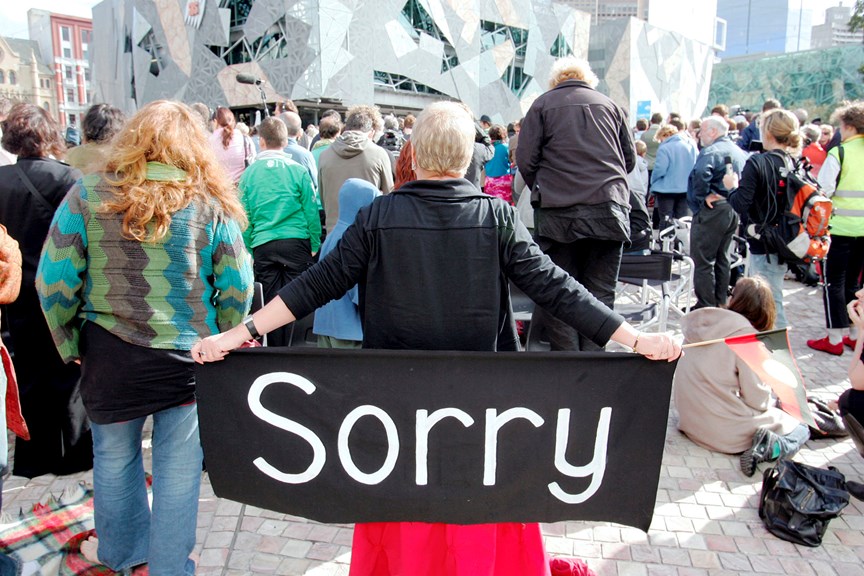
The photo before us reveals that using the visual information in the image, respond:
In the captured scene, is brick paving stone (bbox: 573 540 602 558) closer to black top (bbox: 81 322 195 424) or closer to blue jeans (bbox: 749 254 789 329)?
black top (bbox: 81 322 195 424)

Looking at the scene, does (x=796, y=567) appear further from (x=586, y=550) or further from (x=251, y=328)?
(x=251, y=328)

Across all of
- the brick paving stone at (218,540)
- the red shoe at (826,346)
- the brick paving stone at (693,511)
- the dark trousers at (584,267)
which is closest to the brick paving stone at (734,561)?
the brick paving stone at (693,511)

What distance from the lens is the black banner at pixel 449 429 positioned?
213 centimetres

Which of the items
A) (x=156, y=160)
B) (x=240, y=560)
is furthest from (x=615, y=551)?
(x=156, y=160)

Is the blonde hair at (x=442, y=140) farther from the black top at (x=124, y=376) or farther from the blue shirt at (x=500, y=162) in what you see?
the blue shirt at (x=500, y=162)

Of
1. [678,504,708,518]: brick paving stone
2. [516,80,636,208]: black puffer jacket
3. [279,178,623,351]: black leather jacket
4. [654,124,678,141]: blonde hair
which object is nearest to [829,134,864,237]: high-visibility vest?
[516,80,636,208]: black puffer jacket

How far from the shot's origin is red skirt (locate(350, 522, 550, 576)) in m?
2.20

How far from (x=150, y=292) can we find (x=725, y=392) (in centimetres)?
327

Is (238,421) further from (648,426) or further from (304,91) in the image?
(304,91)

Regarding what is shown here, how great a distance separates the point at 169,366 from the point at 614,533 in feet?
7.30

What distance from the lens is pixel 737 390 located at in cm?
399

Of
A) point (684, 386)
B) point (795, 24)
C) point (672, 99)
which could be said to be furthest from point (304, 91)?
point (795, 24)

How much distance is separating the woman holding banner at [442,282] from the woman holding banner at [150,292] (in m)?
0.37

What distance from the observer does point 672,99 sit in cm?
5188
